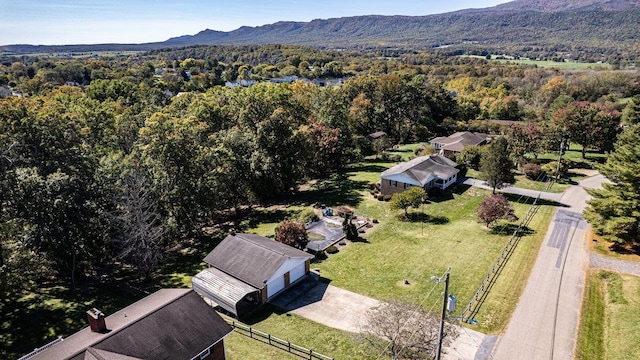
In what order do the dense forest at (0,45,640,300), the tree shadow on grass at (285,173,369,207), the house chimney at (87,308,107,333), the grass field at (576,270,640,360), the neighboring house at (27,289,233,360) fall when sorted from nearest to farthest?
the neighboring house at (27,289,233,360) < the house chimney at (87,308,107,333) < the grass field at (576,270,640,360) < the dense forest at (0,45,640,300) < the tree shadow on grass at (285,173,369,207)

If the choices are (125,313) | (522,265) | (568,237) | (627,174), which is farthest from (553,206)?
(125,313)

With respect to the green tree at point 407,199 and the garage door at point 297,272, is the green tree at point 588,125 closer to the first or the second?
the green tree at point 407,199

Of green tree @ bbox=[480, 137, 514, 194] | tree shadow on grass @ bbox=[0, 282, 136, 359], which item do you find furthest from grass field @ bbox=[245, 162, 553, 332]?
tree shadow on grass @ bbox=[0, 282, 136, 359]

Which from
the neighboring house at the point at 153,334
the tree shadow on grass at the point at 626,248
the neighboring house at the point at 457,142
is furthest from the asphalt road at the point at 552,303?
the neighboring house at the point at 457,142

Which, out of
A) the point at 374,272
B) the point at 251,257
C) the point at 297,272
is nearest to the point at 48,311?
the point at 251,257

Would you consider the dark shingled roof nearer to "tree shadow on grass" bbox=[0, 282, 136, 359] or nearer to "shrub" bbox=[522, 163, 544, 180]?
"tree shadow on grass" bbox=[0, 282, 136, 359]

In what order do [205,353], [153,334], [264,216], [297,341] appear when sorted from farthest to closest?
[264,216] → [297,341] → [205,353] → [153,334]

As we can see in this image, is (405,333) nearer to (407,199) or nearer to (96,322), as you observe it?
(96,322)
